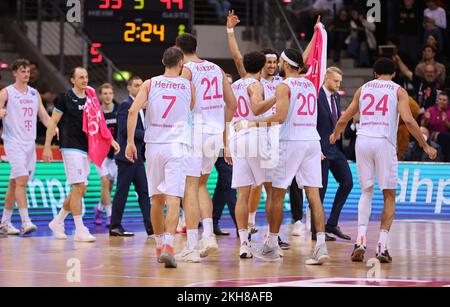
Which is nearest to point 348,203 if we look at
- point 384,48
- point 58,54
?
point 384,48

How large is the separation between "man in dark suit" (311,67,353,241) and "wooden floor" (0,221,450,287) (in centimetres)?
53

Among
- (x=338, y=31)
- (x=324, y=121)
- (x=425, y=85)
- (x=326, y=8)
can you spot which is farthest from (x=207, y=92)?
(x=326, y=8)

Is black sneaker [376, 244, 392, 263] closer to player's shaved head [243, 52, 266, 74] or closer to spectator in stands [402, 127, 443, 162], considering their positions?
player's shaved head [243, 52, 266, 74]

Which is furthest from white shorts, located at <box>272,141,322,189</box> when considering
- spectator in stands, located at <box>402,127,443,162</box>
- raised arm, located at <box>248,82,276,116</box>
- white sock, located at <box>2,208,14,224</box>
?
spectator in stands, located at <box>402,127,443,162</box>

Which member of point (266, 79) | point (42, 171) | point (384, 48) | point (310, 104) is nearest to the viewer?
point (310, 104)

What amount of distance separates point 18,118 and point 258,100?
441 cm

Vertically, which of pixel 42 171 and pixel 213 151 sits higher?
pixel 213 151

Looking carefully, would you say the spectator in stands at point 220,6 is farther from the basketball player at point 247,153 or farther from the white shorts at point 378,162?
the white shorts at point 378,162

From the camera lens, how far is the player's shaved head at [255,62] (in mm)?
12688

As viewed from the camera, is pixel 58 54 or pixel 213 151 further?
pixel 58 54
